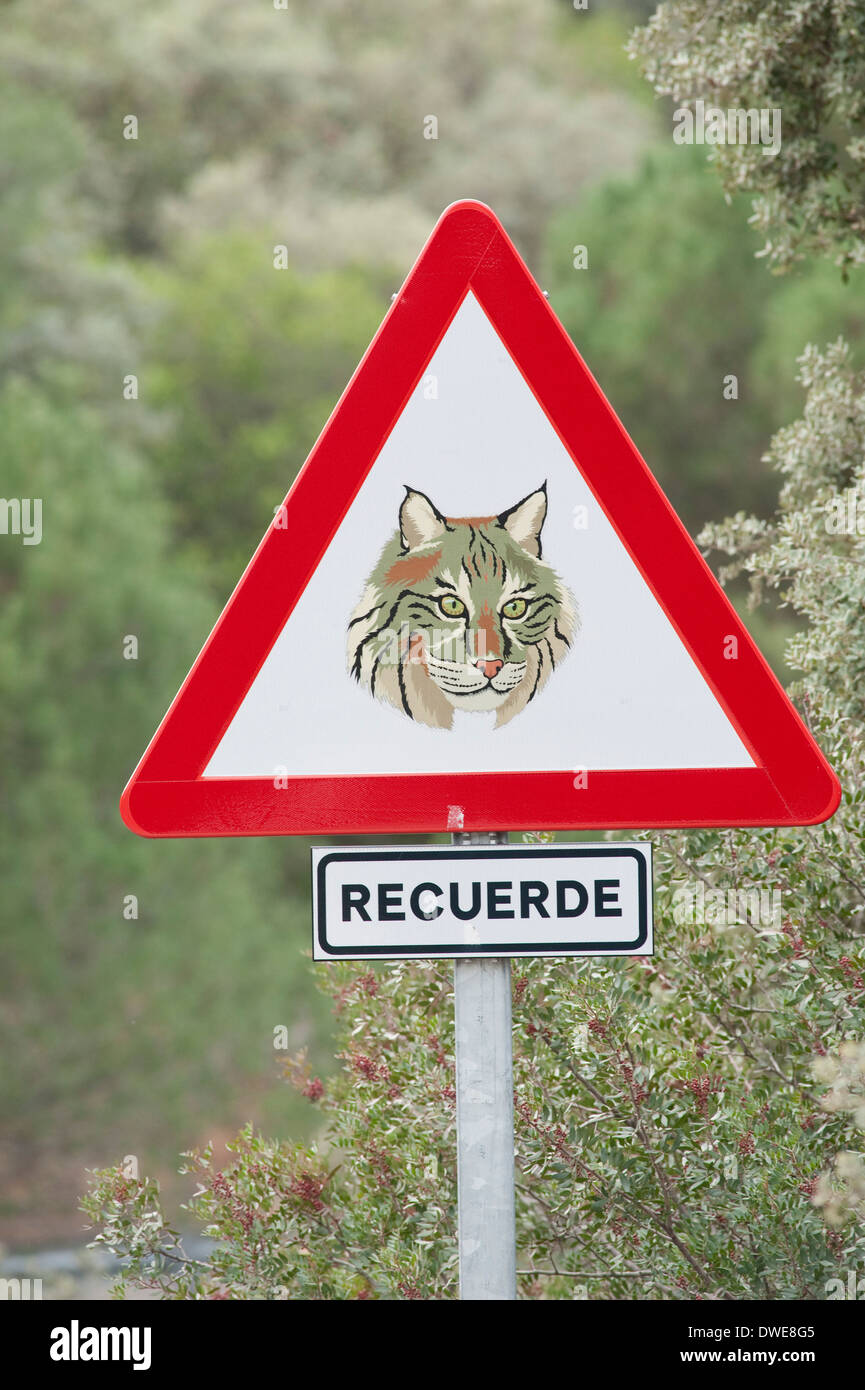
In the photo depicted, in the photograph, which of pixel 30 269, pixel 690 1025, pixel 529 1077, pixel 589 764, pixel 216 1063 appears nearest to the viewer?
pixel 589 764

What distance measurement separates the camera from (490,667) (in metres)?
1.50

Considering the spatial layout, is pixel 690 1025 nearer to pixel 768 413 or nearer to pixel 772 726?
pixel 772 726

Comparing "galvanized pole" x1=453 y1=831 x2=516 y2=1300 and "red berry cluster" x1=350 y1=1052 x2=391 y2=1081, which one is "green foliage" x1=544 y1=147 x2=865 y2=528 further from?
"galvanized pole" x1=453 y1=831 x2=516 y2=1300

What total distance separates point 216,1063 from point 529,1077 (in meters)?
10.8

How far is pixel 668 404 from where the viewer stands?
13.5 m

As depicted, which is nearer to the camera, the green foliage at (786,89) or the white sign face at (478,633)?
the white sign face at (478,633)

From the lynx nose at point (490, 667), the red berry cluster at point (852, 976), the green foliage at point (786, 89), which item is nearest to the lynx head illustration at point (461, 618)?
the lynx nose at point (490, 667)

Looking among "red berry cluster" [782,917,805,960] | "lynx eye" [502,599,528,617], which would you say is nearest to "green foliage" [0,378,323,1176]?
"red berry cluster" [782,917,805,960]

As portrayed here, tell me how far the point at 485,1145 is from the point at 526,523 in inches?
26.0

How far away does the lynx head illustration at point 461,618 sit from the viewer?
4.91ft

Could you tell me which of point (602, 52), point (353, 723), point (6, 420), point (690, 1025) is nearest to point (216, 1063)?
point (6, 420)

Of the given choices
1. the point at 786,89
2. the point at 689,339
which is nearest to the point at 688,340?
the point at 689,339

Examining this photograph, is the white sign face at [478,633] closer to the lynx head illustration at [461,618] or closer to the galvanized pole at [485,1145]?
the lynx head illustration at [461,618]

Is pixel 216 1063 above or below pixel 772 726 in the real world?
below
